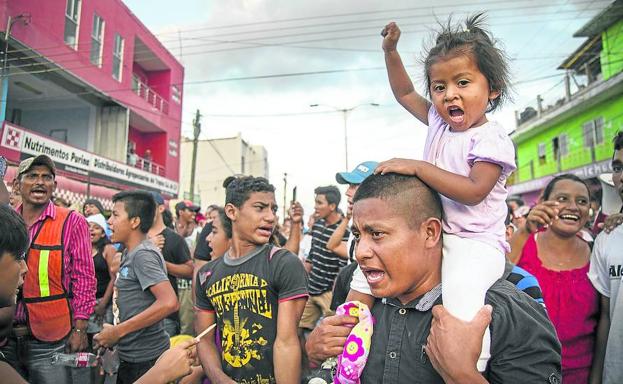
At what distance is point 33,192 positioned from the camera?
11.7 feet

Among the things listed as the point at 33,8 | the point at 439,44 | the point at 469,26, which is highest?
the point at 33,8

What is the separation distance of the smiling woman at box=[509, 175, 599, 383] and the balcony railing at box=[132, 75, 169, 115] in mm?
20469

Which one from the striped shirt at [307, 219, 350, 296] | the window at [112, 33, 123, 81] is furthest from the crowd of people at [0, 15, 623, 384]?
the window at [112, 33, 123, 81]

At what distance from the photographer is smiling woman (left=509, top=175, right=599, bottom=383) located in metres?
2.74

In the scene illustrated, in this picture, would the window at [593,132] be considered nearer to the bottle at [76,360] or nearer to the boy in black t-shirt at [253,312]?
the boy in black t-shirt at [253,312]

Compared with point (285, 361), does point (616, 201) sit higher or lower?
higher

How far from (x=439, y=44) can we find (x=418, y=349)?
4.32 ft

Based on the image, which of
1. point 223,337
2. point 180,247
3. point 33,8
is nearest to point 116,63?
point 33,8

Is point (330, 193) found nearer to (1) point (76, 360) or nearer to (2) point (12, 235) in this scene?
(1) point (76, 360)

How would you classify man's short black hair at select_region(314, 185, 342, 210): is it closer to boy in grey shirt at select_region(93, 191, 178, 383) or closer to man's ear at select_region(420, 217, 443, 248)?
boy in grey shirt at select_region(93, 191, 178, 383)

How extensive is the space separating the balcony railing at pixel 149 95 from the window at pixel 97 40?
3238 mm

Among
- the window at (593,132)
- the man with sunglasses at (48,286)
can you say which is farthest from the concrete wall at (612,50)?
the man with sunglasses at (48,286)

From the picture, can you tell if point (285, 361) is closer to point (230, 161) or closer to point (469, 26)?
point (469, 26)

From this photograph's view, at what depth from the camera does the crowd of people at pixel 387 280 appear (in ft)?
5.22
